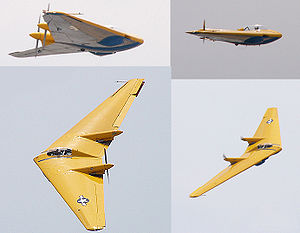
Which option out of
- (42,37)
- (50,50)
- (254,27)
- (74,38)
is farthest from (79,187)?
(254,27)

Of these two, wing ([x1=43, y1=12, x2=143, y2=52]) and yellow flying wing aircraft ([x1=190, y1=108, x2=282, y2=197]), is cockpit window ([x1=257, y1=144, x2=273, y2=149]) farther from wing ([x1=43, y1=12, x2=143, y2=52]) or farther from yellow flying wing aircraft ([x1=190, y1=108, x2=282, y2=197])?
wing ([x1=43, y1=12, x2=143, y2=52])

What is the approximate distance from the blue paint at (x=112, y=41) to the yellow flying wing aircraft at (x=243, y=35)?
12.4ft

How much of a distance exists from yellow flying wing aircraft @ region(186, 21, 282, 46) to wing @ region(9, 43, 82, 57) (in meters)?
6.79

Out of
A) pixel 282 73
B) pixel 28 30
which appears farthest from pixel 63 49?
pixel 282 73

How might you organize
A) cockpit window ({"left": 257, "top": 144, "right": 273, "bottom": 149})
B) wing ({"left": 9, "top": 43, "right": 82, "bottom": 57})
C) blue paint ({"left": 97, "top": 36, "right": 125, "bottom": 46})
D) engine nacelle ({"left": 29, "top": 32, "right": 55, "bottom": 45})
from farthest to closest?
1. cockpit window ({"left": 257, "top": 144, "right": 273, "bottom": 149})
2. wing ({"left": 9, "top": 43, "right": 82, "bottom": 57})
3. engine nacelle ({"left": 29, "top": 32, "right": 55, "bottom": 45})
4. blue paint ({"left": 97, "top": 36, "right": 125, "bottom": 46})

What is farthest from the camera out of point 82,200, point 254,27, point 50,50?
point 50,50

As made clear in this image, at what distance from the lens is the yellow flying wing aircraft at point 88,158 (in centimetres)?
3078

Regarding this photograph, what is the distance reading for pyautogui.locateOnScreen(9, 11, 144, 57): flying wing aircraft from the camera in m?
36.2

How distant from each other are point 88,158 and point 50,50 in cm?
775

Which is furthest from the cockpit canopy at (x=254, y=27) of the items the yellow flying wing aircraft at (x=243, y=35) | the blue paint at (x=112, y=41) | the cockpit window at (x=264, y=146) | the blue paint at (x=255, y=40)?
the blue paint at (x=112, y=41)

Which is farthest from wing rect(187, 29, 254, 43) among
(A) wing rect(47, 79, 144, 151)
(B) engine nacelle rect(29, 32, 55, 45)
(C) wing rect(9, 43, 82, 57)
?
(B) engine nacelle rect(29, 32, 55, 45)

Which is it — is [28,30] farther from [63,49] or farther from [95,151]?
[95,151]

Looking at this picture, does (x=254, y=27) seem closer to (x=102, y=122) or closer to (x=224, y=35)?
(x=224, y=35)

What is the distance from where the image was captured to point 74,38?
124 ft
